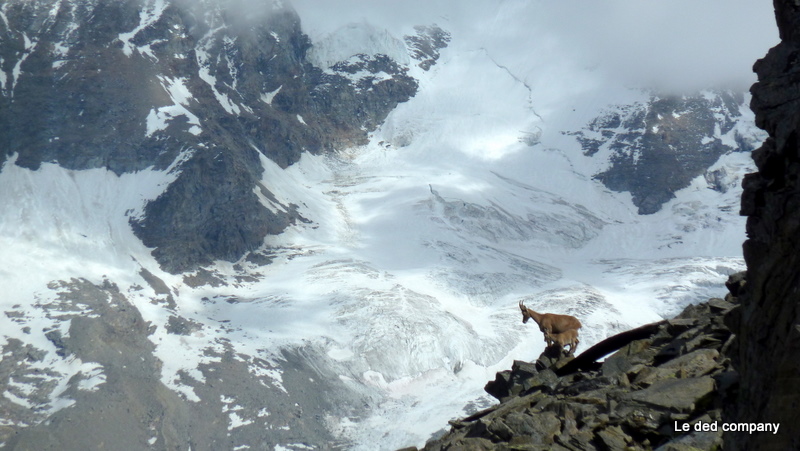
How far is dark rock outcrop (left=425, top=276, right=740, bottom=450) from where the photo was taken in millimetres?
12812

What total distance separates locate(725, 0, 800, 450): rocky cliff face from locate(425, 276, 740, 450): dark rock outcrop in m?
0.58

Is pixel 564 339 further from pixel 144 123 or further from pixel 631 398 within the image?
pixel 144 123

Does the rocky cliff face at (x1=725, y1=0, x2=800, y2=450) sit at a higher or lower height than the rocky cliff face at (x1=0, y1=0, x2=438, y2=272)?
lower

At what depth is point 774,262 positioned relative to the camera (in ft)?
31.6

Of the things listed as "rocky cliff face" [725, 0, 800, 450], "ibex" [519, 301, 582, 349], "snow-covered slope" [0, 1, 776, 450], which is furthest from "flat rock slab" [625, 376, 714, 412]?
"snow-covered slope" [0, 1, 776, 450]

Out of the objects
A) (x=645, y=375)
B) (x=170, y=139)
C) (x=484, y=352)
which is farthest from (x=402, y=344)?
(x=645, y=375)

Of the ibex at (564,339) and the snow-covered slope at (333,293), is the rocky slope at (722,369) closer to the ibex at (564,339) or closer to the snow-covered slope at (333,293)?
the ibex at (564,339)

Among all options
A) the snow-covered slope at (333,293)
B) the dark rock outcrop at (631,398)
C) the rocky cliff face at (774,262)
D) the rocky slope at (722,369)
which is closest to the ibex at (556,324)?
the rocky slope at (722,369)

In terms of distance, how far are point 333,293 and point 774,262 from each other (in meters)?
112

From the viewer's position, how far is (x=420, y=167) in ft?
646

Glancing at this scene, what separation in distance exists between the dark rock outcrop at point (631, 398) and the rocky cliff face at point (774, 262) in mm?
585

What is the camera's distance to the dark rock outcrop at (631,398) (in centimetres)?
1281

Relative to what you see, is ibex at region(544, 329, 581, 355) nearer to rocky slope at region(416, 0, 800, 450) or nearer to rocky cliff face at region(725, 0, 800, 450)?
rocky slope at region(416, 0, 800, 450)

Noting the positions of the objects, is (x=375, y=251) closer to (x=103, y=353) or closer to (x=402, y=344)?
(x=402, y=344)
